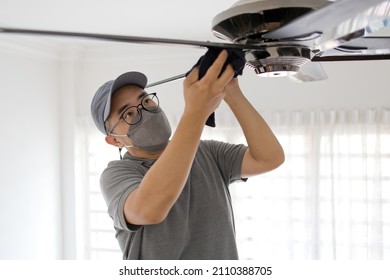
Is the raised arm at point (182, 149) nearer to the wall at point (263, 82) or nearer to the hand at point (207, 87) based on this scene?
the hand at point (207, 87)

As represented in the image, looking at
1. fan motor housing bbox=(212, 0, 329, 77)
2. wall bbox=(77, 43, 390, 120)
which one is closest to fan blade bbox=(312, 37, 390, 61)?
fan motor housing bbox=(212, 0, 329, 77)

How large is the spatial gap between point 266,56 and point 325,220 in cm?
201

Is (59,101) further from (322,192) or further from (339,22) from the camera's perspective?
(339,22)

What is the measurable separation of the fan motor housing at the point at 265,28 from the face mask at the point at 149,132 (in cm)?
34

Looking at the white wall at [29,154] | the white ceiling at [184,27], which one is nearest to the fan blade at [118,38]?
the white ceiling at [184,27]

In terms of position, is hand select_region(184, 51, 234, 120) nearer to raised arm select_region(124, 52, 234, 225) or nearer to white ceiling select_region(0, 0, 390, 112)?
raised arm select_region(124, 52, 234, 225)

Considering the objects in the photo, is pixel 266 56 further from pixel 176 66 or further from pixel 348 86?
pixel 176 66

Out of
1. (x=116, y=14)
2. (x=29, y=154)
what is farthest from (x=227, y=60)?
(x=29, y=154)

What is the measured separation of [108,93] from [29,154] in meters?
1.80

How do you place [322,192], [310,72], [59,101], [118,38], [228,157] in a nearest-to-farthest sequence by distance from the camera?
1. [118,38]
2. [310,72]
3. [228,157]
4. [322,192]
5. [59,101]

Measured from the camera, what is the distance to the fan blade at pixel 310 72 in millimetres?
916

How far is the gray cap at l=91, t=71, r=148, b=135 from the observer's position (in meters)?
0.97

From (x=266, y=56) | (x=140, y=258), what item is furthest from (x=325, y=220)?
(x=266, y=56)

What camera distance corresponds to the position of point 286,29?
0.62 meters
